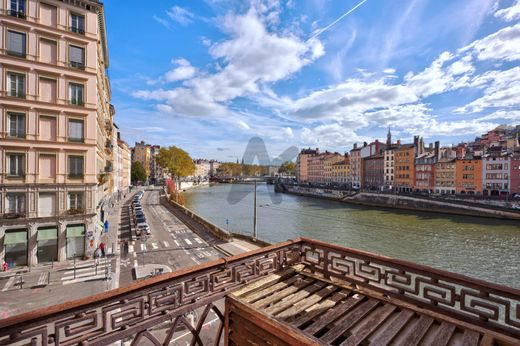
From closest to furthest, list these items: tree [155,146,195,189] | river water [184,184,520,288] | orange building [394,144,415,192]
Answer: river water [184,184,520,288] → orange building [394,144,415,192] → tree [155,146,195,189]

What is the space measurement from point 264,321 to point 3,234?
2049cm

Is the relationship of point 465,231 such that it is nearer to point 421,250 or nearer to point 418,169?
point 421,250

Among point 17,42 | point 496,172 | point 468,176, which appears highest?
point 17,42

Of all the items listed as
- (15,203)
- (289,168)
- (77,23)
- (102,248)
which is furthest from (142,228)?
Result: (289,168)

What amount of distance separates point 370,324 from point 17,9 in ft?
80.4

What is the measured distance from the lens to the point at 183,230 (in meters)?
28.5

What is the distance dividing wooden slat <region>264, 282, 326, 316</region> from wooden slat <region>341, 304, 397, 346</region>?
0.99 m

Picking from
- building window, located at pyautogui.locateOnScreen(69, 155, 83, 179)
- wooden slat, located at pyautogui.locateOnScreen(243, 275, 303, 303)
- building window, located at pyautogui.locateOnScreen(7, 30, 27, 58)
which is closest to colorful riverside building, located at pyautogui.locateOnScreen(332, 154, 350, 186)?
building window, located at pyautogui.locateOnScreen(69, 155, 83, 179)

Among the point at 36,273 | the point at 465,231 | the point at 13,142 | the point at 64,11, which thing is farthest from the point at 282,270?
the point at 465,231

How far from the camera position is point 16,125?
16.4 metres

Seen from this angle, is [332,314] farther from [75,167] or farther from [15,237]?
[15,237]

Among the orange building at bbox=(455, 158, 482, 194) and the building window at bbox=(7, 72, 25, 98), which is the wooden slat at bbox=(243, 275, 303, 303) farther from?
the orange building at bbox=(455, 158, 482, 194)

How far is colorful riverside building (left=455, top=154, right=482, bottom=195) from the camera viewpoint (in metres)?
54.1

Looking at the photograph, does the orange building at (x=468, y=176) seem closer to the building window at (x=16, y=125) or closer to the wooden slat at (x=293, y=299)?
the wooden slat at (x=293, y=299)
